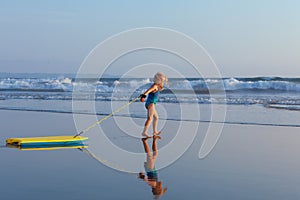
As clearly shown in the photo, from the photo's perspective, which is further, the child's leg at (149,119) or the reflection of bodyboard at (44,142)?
the child's leg at (149,119)

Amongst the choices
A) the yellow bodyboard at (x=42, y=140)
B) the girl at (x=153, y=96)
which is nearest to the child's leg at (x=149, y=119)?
the girl at (x=153, y=96)

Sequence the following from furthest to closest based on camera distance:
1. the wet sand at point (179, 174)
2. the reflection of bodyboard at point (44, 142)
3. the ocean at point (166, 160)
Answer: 1. the reflection of bodyboard at point (44, 142)
2. the ocean at point (166, 160)
3. the wet sand at point (179, 174)

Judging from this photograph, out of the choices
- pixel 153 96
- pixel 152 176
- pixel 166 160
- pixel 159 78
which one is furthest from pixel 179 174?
pixel 153 96

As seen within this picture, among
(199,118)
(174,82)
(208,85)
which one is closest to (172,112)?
(199,118)

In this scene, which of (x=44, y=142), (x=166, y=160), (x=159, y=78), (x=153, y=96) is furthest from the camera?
(x=153, y=96)

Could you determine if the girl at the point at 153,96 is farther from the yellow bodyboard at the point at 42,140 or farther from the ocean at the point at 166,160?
the yellow bodyboard at the point at 42,140

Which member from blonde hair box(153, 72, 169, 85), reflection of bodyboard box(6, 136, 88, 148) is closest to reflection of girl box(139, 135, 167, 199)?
reflection of bodyboard box(6, 136, 88, 148)

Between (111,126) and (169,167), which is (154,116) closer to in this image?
(111,126)

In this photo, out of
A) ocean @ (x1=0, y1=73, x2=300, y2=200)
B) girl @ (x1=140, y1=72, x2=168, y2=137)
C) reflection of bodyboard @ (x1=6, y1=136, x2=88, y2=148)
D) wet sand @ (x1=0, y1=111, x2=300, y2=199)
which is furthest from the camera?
girl @ (x1=140, y1=72, x2=168, y2=137)

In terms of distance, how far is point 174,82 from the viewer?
32531 mm

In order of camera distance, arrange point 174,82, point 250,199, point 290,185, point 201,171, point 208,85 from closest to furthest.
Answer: point 250,199
point 290,185
point 201,171
point 174,82
point 208,85

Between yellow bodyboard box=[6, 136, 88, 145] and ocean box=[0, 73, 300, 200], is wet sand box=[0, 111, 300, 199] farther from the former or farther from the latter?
yellow bodyboard box=[6, 136, 88, 145]

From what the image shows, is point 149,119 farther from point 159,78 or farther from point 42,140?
point 42,140

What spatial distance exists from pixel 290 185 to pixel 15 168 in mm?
4041
